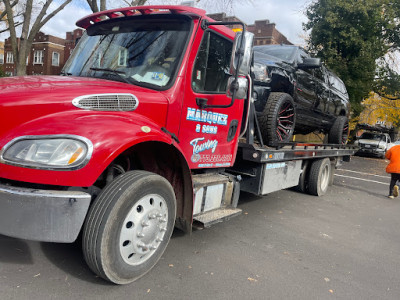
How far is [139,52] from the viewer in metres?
3.28

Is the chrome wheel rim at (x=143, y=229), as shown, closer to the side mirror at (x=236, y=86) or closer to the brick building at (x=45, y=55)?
the side mirror at (x=236, y=86)

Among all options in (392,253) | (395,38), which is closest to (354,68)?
(395,38)

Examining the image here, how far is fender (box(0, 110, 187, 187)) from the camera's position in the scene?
2.25 meters

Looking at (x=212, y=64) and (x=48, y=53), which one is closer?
(x=212, y=64)

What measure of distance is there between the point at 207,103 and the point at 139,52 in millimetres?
878

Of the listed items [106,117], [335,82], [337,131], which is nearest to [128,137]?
[106,117]

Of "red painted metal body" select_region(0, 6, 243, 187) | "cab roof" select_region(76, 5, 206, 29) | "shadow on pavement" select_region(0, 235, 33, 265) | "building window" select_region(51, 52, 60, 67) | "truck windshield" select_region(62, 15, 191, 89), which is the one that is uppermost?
"building window" select_region(51, 52, 60, 67)

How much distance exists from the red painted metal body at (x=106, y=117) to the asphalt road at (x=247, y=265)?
973 millimetres

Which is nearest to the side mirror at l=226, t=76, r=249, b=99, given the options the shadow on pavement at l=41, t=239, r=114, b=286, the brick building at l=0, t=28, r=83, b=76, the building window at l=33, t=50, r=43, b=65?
the shadow on pavement at l=41, t=239, r=114, b=286

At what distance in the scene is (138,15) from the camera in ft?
11.3

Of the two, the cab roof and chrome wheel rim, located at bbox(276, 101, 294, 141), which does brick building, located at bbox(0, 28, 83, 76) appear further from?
the cab roof

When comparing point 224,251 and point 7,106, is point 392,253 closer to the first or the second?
point 224,251

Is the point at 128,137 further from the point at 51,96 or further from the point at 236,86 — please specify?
the point at 236,86

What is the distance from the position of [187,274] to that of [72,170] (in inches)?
61.8
